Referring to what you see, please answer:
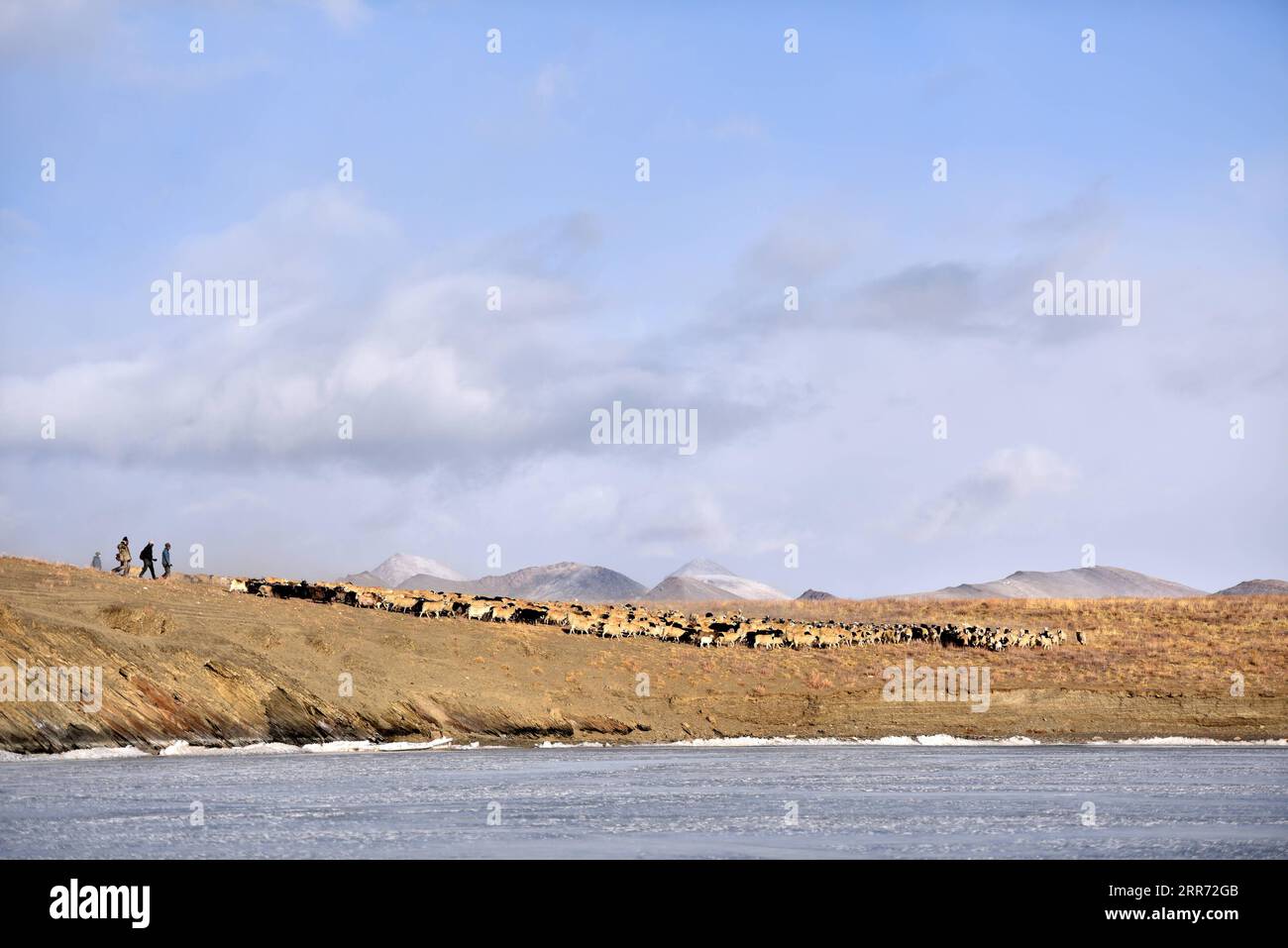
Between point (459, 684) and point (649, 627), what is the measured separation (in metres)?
19.8

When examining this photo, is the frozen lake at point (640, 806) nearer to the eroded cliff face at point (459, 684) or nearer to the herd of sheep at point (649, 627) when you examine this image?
the eroded cliff face at point (459, 684)

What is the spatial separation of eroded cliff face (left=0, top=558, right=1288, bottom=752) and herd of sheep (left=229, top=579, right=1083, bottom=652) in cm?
214

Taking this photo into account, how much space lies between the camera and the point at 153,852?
20.1m

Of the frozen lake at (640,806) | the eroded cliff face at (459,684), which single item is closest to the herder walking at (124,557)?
the eroded cliff face at (459,684)

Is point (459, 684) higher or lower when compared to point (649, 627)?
lower

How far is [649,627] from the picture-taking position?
7031 centimetres

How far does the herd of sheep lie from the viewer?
65.7 meters

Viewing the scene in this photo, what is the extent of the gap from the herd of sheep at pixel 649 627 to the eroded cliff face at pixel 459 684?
7.02 feet

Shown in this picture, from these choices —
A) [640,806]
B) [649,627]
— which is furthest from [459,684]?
[640,806]

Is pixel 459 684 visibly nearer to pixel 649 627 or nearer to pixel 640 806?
pixel 649 627

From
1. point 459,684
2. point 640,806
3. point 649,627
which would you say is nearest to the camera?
point 640,806

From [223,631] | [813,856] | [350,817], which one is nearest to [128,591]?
[223,631]
